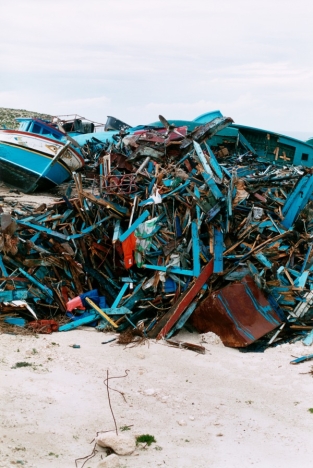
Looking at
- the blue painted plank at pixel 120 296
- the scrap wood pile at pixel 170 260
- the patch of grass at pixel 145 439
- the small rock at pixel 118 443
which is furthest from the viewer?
the blue painted plank at pixel 120 296

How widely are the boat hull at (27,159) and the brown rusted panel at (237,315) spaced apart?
36.5 ft

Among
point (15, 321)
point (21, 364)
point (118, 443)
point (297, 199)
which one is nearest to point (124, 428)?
point (118, 443)

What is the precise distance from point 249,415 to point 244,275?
3.10 m

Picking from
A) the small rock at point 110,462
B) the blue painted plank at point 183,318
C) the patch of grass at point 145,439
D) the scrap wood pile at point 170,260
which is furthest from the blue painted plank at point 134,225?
the small rock at point 110,462

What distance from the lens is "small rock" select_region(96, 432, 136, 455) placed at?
20.0 ft

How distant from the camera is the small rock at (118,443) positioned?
20.0 ft

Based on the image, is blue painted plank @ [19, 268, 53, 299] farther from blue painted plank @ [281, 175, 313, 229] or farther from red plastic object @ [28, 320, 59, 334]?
blue painted plank @ [281, 175, 313, 229]

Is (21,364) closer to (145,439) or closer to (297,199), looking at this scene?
(145,439)

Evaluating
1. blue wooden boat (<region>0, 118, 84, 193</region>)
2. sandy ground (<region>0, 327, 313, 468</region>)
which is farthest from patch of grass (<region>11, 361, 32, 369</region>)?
blue wooden boat (<region>0, 118, 84, 193</region>)

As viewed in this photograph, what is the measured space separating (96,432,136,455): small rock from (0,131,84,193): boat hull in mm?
14002

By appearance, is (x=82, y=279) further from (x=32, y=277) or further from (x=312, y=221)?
(x=312, y=221)

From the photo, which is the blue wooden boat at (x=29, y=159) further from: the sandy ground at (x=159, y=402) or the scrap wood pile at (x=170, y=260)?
the sandy ground at (x=159, y=402)

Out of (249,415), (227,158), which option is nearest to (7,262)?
(249,415)

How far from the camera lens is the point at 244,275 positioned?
32.5 ft
